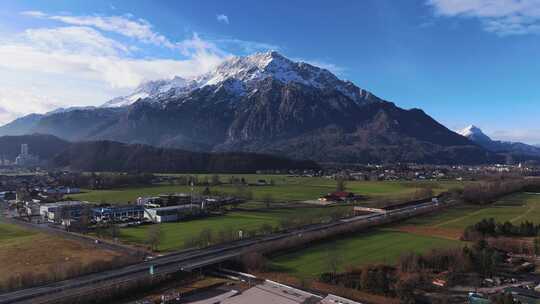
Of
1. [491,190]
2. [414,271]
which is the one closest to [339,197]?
[491,190]

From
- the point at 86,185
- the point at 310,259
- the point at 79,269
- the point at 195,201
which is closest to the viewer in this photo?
the point at 79,269

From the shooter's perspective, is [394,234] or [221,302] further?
[394,234]

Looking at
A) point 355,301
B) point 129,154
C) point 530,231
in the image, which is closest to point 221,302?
point 355,301

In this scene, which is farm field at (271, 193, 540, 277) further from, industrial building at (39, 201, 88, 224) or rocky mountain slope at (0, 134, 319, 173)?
rocky mountain slope at (0, 134, 319, 173)

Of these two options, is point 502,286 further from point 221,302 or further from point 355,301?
point 221,302

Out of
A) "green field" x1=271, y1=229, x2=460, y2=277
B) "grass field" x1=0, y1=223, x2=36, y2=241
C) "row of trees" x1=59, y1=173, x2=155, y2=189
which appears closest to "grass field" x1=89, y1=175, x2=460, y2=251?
"row of trees" x1=59, y1=173, x2=155, y2=189

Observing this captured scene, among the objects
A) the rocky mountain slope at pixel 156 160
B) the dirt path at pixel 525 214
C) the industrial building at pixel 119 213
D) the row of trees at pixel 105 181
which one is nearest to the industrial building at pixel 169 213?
the industrial building at pixel 119 213

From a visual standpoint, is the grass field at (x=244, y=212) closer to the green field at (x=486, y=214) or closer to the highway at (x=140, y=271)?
the highway at (x=140, y=271)
